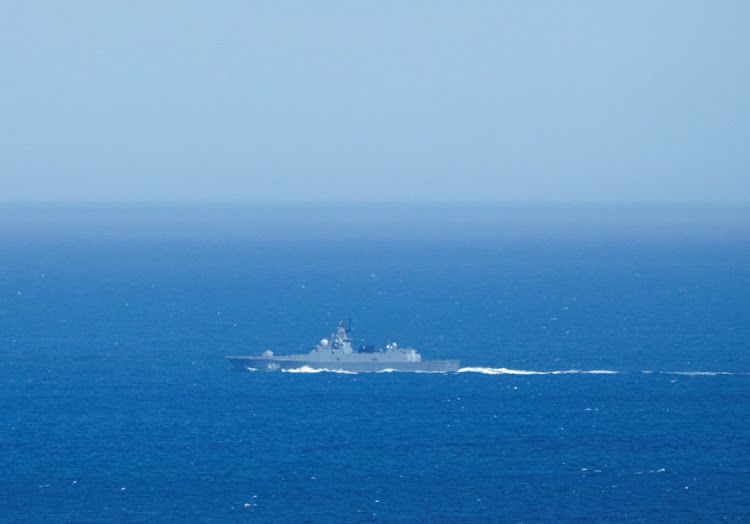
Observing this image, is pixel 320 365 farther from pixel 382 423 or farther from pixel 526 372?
pixel 382 423

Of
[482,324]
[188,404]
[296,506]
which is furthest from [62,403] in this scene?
[482,324]

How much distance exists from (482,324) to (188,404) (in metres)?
58.3

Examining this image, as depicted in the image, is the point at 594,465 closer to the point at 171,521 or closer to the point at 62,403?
the point at 171,521

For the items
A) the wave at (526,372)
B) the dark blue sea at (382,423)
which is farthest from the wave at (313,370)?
the wave at (526,372)

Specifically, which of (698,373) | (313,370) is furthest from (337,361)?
(698,373)

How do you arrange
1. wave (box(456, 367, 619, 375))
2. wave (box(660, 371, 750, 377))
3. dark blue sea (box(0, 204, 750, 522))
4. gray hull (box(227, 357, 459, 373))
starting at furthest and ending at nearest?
1. gray hull (box(227, 357, 459, 373))
2. wave (box(456, 367, 619, 375))
3. wave (box(660, 371, 750, 377))
4. dark blue sea (box(0, 204, 750, 522))

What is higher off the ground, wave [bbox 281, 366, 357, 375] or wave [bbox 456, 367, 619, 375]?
wave [bbox 456, 367, 619, 375]

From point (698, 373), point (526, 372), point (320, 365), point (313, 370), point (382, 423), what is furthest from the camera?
point (320, 365)

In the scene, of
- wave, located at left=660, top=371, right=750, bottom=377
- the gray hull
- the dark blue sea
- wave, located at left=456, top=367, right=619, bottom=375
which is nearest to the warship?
the gray hull

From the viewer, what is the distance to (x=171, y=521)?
7112 cm

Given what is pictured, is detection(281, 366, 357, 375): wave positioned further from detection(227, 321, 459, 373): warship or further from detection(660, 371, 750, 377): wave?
detection(660, 371, 750, 377): wave

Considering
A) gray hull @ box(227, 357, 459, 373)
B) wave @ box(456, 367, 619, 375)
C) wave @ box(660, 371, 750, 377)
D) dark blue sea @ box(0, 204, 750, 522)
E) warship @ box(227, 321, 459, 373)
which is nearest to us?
dark blue sea @ box(0, 204, 750, 522)

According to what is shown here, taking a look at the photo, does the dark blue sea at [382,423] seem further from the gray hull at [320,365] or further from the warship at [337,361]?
the warship at [337,361]

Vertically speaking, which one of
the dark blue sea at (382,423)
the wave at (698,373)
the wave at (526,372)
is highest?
the wave at (698,373)
